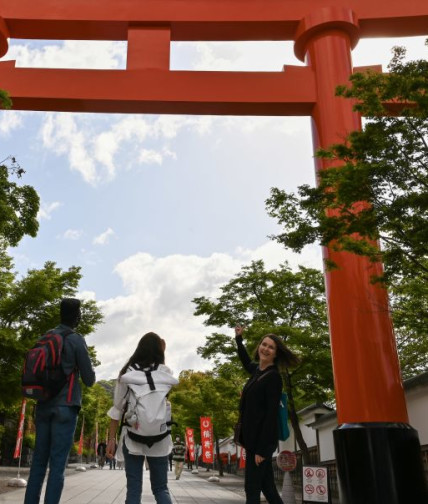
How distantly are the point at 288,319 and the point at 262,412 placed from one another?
31.3 ft

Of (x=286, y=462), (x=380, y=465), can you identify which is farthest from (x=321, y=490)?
(x=380, y=465)

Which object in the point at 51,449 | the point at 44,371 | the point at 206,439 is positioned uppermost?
the point at 44,371

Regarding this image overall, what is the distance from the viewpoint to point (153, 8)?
8359 mm

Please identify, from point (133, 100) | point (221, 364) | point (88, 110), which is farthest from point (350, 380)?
point (221, 364)

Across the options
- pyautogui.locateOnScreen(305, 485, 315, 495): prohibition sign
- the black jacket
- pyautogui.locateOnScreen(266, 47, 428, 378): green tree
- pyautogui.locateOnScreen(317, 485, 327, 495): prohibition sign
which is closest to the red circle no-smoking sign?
pyautogui.locateOnScreen(305, 485, 315, 495): prohibition sign

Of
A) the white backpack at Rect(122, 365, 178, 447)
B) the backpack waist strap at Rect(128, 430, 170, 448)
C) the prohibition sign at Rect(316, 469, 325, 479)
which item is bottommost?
the prohibition sign at Rect(316, 469, 325, 479)

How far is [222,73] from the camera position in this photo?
8.05 meters

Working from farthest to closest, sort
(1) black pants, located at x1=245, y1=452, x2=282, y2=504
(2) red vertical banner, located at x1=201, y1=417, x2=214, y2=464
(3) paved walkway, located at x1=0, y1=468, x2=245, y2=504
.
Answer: (2) red vertical banner, located at x1=201, y1=417, x2=214, y2=464, (3) paved walkway, located at x1=0, y1=468, x2=245, y2=504, (1) black pants, located at x1=245, y1=452, x2=282, y2=504

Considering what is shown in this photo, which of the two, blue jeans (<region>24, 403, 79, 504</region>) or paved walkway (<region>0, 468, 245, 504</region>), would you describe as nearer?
blue jeans (<region>24, 403, 79, 504</region>)

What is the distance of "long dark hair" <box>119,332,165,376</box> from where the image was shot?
355 cm

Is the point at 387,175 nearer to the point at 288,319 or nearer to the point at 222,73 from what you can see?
the point at 222,73

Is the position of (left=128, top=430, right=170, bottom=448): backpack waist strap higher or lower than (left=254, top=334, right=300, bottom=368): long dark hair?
lower

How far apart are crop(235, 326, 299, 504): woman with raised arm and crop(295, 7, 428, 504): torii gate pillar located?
2386 mm

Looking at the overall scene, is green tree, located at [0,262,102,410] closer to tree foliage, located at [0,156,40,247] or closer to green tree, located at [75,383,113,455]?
tree foliage, located at [0,156,40,247]
